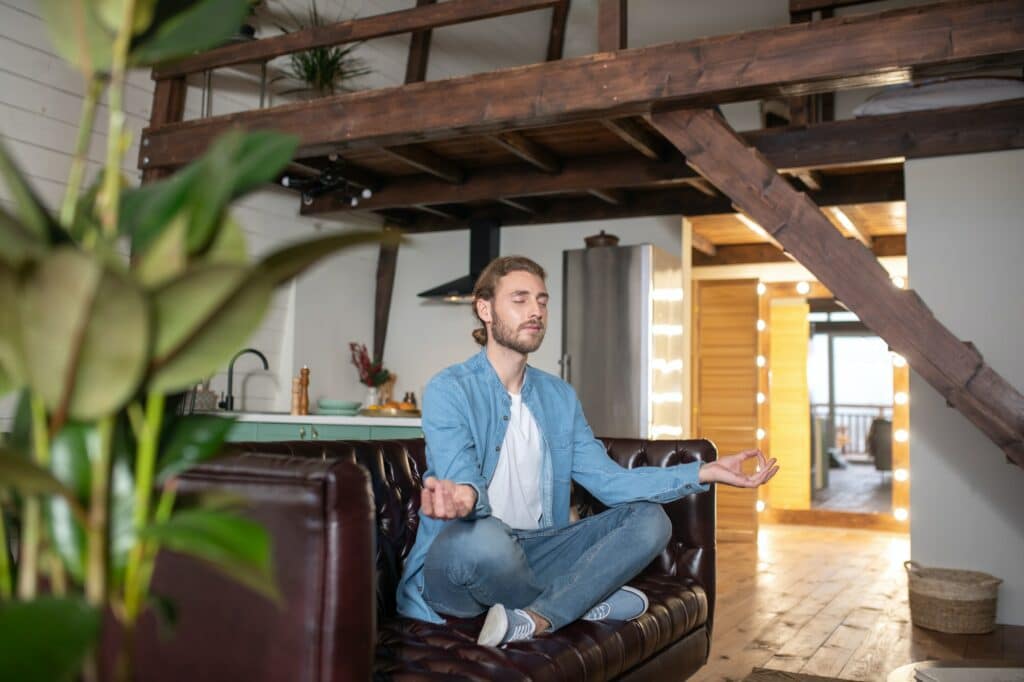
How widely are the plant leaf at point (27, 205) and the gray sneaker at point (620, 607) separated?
1604 mm

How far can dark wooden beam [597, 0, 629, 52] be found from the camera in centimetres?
378

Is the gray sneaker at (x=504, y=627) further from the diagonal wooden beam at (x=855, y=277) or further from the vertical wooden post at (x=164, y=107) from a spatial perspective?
the vertical wooden post at (x=164, y=107)

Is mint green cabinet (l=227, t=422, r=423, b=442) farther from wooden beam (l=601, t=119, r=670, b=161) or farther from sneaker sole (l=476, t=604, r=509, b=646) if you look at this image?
sneaker sole (l=476, t=604, r=509, b=646)

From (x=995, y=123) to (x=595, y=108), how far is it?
1977 mm

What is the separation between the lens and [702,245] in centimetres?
710

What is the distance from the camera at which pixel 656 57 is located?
12.0 ft

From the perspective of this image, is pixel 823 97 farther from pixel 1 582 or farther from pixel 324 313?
pixel 1 582

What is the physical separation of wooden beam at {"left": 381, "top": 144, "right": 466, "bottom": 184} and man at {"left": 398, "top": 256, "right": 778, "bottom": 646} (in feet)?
9.20

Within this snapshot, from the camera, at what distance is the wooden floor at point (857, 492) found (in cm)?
870

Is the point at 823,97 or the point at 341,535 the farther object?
the point at 823,97

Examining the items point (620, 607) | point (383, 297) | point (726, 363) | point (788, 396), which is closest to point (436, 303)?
point (383, 297)

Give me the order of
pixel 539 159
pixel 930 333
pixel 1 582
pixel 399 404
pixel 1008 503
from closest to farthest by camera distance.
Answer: pixel 1 582 < pixel 930 333 < pixel 1008 503 < pixel 539 159 < pixel 399 404

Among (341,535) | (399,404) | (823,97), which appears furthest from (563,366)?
(341,535)

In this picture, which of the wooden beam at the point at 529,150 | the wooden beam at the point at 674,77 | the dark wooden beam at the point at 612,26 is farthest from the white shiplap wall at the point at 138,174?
the dark wooden beam at the point at 612,26
